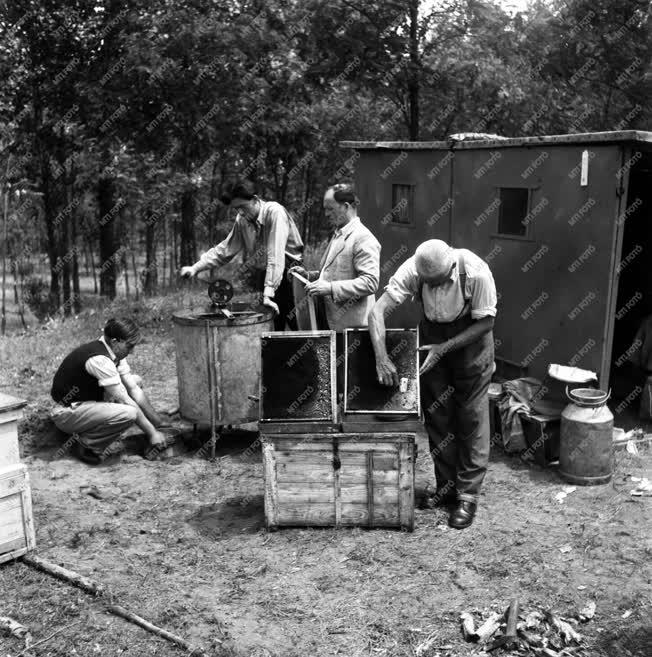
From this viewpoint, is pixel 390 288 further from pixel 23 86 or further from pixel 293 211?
pixel 293 211

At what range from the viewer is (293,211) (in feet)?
75.1

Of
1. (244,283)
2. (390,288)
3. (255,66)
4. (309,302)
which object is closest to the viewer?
(390,288)

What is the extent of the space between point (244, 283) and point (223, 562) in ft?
34.5

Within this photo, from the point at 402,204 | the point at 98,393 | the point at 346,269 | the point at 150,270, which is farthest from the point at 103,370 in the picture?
the point at 150,270

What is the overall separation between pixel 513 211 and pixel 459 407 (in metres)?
3.13

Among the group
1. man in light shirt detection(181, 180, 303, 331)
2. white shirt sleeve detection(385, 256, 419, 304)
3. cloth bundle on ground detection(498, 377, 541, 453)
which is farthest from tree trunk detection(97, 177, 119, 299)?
white shirt sleeve detection(385, 256, 419, 304)

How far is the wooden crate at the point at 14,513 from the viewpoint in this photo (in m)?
5.06

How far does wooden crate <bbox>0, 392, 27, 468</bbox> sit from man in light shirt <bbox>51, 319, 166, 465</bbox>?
154 cm

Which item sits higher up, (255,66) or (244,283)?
(255,66)

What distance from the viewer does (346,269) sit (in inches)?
254

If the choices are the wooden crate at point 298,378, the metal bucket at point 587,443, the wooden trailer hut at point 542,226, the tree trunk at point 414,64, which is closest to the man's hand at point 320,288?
the wooden crate at point 298,378

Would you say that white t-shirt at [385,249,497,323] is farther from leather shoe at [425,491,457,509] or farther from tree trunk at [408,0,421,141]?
tree trunk at [408,0,421,141]

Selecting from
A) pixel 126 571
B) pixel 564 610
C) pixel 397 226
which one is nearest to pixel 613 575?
pixel 564 610

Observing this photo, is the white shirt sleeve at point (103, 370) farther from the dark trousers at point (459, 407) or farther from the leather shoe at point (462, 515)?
the leather shoe at point (462, 515)
